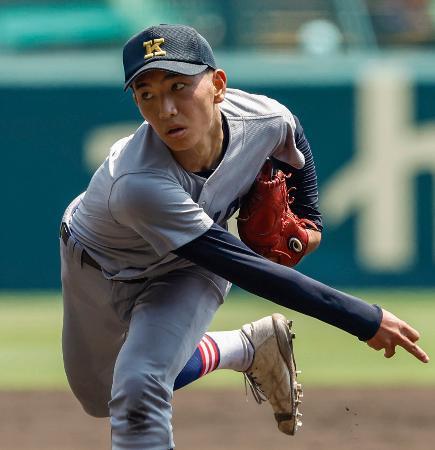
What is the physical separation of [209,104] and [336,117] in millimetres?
5654

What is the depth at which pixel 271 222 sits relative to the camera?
4348 mm

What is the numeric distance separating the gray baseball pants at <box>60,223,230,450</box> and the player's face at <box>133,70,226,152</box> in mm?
530

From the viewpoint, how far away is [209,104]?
3930mm

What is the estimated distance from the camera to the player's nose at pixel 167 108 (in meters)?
3.75

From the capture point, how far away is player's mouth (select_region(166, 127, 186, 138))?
12.5 ft

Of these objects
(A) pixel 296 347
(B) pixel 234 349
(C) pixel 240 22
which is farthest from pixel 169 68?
(C) pixel 240 22

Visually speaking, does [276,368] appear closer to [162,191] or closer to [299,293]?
[299,293]

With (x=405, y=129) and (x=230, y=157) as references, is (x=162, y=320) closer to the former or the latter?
(x=230, y=157)

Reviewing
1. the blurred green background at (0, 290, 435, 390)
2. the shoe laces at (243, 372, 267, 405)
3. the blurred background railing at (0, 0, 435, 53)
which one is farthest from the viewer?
the blurred background railing at (0, 0, 435, 53)

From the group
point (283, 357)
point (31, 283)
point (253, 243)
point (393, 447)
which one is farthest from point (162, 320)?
point (31, 283)

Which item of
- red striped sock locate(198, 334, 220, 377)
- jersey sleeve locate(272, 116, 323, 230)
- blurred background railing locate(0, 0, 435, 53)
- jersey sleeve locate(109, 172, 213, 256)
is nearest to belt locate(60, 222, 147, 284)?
jersey sleeve locate(109, 172, 213, 256)

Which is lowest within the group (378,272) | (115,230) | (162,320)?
(378,272)

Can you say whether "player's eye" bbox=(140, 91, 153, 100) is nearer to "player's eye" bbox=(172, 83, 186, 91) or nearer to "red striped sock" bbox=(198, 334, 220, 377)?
"player's eye" bbox=(172, 83, 186, 91)

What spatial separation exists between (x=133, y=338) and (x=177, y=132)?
673 mm
